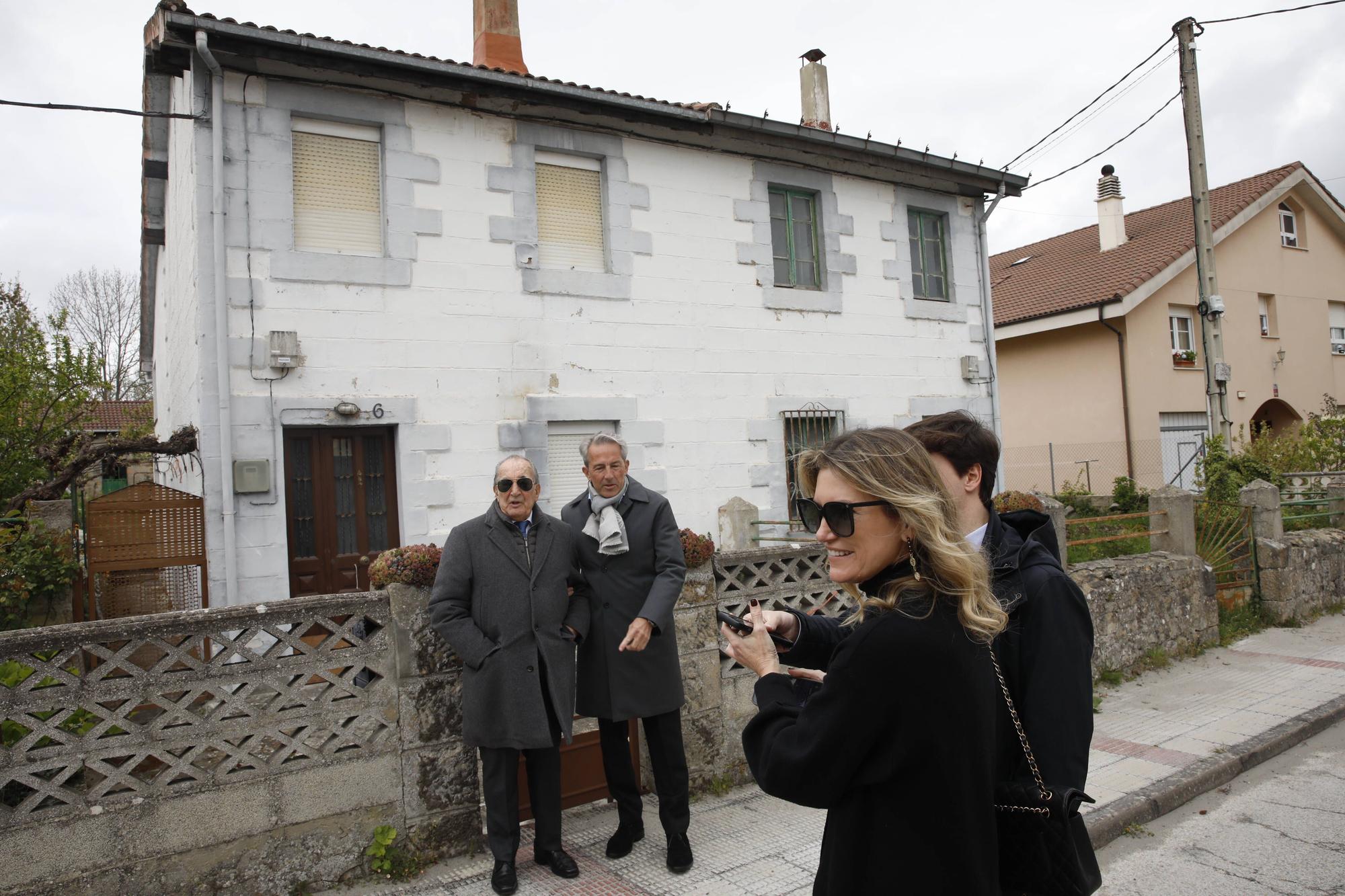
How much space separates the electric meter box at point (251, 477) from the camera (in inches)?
295

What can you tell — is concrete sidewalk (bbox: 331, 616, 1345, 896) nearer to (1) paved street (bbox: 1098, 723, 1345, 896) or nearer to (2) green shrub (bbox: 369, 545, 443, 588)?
(1) paved street (bbox: 1098, 723, 1345, 896)

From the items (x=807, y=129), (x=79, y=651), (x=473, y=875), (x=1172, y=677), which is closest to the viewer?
(x=79, y=651)

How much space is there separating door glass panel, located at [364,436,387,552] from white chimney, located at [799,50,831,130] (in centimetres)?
812

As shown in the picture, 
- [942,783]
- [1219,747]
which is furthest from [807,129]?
[942,783]

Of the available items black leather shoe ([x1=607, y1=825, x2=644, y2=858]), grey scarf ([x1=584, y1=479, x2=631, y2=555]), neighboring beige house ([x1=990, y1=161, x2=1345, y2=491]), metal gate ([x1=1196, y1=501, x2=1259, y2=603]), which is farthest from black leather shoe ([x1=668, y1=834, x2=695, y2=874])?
neighboring beige house ([x1=990, y1=161, x2=1345, y2=491])

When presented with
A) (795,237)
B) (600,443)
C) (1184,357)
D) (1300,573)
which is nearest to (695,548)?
(600,443)

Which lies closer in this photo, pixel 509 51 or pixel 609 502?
pixel 609 502

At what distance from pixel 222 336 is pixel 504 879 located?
548 centimetres

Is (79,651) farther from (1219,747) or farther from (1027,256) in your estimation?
(1027,256)

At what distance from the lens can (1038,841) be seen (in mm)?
1896

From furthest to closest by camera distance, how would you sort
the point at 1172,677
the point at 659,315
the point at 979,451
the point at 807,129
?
1. the point at 807,129
2. the point at 659,315
3. the point at 1172,677
4. the point at 979,451

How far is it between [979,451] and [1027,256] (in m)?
24.9

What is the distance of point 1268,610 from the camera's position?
33.0ft

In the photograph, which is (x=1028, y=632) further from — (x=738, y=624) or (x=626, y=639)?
(x=626, y=639)
